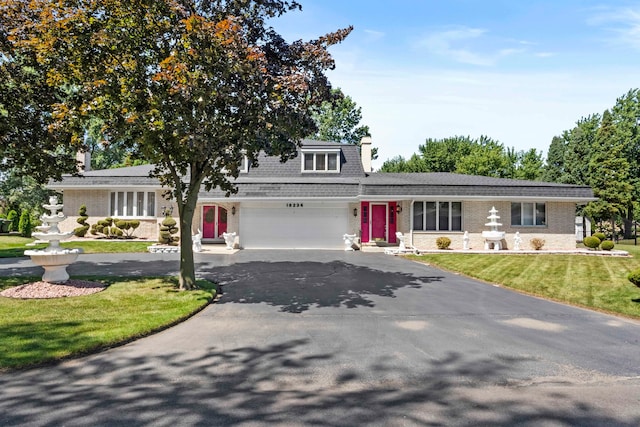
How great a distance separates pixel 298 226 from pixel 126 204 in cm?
1087

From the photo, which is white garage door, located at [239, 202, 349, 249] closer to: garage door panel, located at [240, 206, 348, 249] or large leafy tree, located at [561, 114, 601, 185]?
garage door panel, located at [240, 206, 348, 249]

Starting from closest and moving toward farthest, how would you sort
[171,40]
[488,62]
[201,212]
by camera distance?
[171,40], [488,62], [201,212]

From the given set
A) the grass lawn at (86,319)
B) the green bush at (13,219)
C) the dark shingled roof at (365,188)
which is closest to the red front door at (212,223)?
the dark shingled roof at (365,188)

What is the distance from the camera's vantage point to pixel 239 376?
15.7ft

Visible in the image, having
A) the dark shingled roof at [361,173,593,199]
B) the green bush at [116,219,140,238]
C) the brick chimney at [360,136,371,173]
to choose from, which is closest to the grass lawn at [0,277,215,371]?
the green bush at [116,219,140,238]

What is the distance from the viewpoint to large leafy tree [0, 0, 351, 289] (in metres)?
7.64

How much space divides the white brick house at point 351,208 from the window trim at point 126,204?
0.06 metres

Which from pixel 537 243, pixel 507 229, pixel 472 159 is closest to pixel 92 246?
pixel 507 229

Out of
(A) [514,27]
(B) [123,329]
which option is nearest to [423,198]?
(A) [514,27]

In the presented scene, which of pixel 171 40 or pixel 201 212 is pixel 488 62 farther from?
pixel 201 212

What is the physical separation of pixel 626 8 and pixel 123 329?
48.3 ft

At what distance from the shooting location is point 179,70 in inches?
289

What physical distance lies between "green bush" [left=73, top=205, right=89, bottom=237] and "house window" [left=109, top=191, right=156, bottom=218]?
4.53ft

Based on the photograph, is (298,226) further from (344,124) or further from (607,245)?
(344,124)
